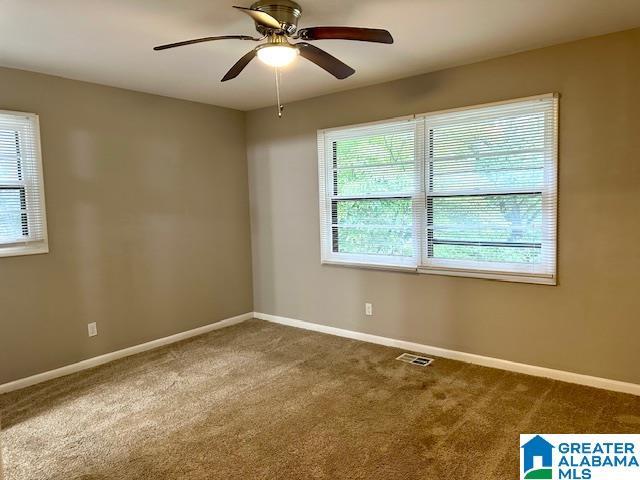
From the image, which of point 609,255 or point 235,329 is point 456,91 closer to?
point 609,255

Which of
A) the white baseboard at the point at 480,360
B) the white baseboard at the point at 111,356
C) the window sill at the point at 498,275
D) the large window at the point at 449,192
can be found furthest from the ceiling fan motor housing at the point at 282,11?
the white baseboard at the point at 111,356

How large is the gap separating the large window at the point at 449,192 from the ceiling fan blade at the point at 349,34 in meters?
1.60

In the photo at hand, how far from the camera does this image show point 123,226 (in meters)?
4.07

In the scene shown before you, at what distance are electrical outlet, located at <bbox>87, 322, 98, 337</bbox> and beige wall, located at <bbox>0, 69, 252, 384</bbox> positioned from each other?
1.4 inches

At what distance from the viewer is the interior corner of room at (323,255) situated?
2.64m

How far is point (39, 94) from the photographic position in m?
3.50

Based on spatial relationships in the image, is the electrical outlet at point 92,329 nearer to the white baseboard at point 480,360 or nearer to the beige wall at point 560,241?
the white baseboard at point 480,360

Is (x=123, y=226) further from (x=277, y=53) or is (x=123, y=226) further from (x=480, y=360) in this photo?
(x=480, y=360)

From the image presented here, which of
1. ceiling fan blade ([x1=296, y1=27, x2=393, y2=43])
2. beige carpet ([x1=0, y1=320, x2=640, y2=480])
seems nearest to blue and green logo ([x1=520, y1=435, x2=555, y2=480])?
beige carpet ([x1=0, y1=320, x2=640, y2=480])

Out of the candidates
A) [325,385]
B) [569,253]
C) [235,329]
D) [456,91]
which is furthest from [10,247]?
[569,253]

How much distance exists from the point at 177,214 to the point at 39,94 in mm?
1540

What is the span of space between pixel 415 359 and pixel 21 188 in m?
3.45

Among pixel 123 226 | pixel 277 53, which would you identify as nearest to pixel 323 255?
pixel 123 226

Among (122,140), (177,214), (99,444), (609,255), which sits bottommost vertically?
(99,444)
